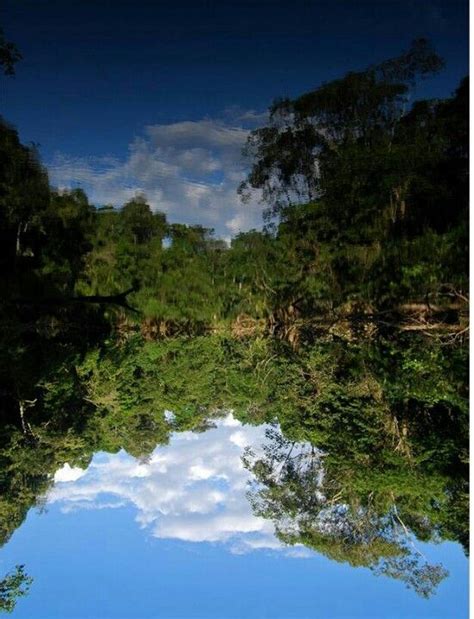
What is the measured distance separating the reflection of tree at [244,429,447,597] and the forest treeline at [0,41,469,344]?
11.9ft

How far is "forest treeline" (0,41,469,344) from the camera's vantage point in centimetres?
1151

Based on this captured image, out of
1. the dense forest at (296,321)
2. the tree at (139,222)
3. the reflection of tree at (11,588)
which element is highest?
the tree at (139,222)

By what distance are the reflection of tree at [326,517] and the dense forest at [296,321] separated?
0.02m

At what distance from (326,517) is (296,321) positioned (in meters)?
10.6

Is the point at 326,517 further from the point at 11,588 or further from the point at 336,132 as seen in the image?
the point at 336,132

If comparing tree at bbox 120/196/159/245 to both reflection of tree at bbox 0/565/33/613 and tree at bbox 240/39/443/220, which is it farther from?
reflection of tree at bbox 0/565/33/613

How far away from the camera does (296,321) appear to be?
1532 centimetres

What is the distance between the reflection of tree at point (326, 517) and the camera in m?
3.63

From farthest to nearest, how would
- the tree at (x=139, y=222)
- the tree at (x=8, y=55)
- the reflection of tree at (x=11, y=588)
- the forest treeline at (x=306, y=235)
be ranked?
the tree at (x=139, y=222), the forest treeline at (x=306, y=235), the tree at (x=8, y=55), the reflection of tree at (x=11, y=588)

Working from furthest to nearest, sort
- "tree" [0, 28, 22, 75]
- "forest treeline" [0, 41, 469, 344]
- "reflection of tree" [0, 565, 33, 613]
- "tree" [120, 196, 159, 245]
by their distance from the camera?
"tree" [120, 196, 159, 245] < "forest treeline" [0, 41, 469, 344] < "tree" [0, 28, 22, 75] < "reflection of tree" [0, 565, 33, 613]

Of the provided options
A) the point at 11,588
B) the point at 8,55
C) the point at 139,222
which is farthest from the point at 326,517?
the point at 139,222

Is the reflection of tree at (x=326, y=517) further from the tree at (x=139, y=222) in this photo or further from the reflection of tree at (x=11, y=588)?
the tree at (x=139, y=222)

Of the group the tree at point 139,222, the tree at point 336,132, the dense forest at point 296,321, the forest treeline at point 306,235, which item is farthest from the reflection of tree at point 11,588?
the tree at point 139,222

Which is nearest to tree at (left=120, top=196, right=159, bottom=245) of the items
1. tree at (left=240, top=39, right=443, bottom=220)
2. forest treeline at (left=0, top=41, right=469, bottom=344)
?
forest treeline at (left=0, top=41, right=469, bottom=344)
